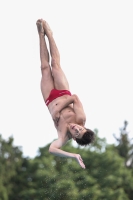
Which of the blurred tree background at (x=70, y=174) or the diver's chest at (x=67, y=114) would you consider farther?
the blurred tree background at (x=70, y=174)

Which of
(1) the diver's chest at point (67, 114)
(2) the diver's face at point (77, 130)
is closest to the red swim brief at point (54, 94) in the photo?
(1) the diver's chest at point (67, 114)

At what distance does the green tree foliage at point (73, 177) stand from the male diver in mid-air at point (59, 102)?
27224mm

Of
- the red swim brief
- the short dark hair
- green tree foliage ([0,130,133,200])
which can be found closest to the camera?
the short dark hair

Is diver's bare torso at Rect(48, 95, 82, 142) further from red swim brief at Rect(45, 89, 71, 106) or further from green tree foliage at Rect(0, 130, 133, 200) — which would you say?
green tree foliage at Rect(0, 130, 133, 200)

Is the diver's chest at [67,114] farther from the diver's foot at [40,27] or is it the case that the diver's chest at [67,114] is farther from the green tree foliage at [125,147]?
the green tree foliage at [125,147]

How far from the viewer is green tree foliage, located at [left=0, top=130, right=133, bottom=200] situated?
43125 millimetres

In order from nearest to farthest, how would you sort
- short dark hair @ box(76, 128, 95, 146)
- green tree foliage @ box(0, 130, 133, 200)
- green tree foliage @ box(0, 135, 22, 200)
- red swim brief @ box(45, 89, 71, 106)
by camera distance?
1. short dark hair @ box(76, 128, 95, 146)
2. red swim brief @ box(45, 89, 71, 106)
3. green tree foliage @ box(0, 130, 133, 200)
4. green tree foliage @ box(0, 135, 22, 200)

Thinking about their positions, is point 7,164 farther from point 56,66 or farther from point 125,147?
point 56,66

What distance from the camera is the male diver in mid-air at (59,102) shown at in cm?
1370

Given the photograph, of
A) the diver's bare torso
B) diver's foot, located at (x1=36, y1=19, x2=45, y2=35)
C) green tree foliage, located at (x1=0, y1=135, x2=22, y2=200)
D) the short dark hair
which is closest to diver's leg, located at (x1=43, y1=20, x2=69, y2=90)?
diver's foot, located at (x1=36, y1=19, x2=45, y2=35)

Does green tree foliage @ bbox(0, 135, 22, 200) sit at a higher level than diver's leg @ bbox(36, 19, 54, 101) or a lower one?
lower

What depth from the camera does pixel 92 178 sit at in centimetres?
4522

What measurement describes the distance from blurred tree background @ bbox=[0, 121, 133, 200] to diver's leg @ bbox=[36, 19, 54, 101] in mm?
Answer: 27346

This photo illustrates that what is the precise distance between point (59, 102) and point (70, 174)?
103 feet
